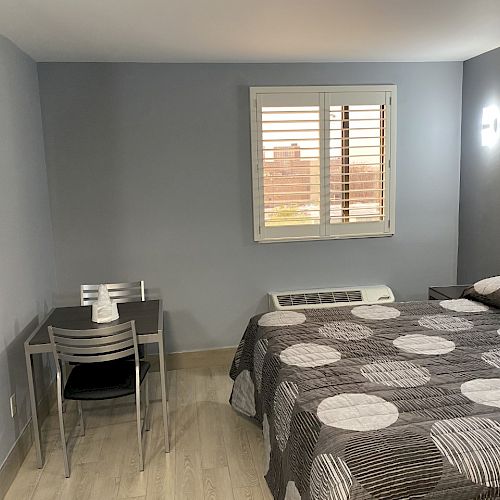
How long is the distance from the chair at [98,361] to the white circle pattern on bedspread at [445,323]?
1637mm

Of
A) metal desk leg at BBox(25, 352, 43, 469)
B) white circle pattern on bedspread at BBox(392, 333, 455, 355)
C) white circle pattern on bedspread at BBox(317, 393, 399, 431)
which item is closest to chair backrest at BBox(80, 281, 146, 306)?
metal desk leg at BBox(25, 352, 43, 469)

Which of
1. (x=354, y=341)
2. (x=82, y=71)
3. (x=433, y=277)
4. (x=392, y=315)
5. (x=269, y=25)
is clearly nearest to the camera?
(x=354, y=341)

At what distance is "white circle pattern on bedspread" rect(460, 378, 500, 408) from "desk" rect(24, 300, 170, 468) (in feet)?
5.12

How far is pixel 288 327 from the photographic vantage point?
115 inches

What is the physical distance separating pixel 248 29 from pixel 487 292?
216 centimetres

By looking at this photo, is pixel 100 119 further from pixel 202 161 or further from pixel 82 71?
pixel 202 161

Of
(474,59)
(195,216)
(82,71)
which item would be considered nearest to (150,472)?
(195,216)

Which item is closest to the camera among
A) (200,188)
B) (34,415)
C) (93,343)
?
(93,343)

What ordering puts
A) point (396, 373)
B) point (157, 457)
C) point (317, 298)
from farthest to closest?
point (317, 298)
point (157, 457)
point (396, 373)

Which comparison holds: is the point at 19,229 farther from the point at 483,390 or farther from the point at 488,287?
the point at 488,287

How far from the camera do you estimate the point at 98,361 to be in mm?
2623

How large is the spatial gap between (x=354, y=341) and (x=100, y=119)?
8.14 feet

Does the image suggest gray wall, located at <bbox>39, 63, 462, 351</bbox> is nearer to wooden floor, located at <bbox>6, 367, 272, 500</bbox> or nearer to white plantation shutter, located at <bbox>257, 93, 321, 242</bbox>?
white plantation shutter, located at <bbox>257, 93, 321, 242</bbox>

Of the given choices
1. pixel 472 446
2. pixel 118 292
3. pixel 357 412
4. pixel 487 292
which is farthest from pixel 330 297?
pixel 472 446
